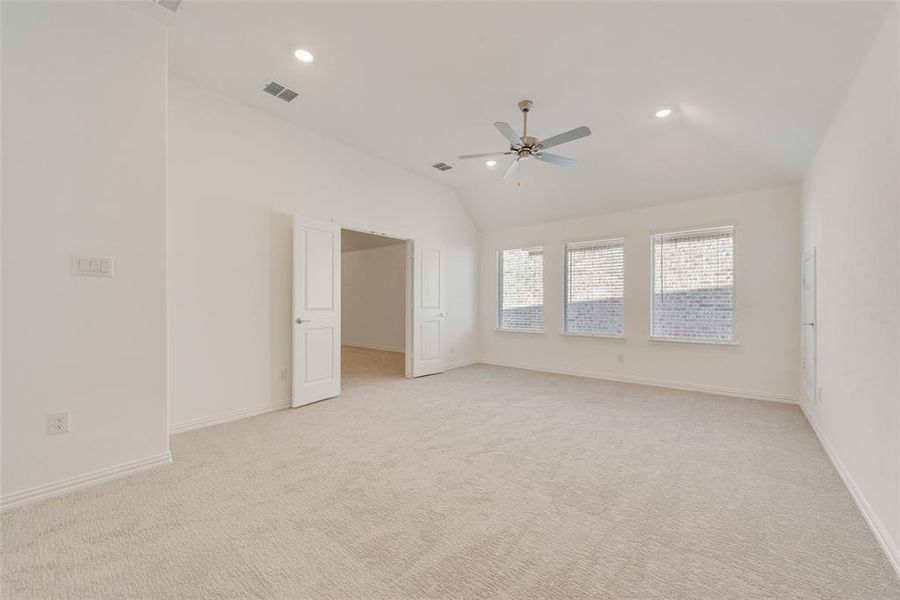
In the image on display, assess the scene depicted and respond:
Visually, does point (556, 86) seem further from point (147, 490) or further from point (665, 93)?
point (147, 490)

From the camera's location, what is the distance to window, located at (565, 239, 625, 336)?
5750mm

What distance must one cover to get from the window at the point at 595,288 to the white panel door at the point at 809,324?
2.01m

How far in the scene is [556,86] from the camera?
11.0ft

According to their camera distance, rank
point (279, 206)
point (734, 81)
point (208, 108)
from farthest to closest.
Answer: point (279, 206), point (208, 108), point (734, 81)

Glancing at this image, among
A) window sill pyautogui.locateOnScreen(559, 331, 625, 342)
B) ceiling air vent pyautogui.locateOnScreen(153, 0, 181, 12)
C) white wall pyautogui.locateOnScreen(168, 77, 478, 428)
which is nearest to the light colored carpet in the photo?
white wall pyautogui.locateOnScreen(168, 77, 478, 428)

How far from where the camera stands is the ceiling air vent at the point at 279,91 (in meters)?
3.48

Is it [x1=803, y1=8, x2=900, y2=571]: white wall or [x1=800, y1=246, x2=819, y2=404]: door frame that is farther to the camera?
[x1=800, y1=246, x2=819, y2=404]: door frame

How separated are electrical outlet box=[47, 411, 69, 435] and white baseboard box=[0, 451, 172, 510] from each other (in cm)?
30

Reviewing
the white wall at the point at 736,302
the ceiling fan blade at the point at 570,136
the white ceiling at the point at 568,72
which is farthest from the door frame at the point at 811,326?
the ceiling fan blade at the point at 570,136

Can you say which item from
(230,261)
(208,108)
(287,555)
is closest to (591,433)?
(287,555)

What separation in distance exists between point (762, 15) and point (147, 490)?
15.6ft

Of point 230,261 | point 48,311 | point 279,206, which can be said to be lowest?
point 48,311

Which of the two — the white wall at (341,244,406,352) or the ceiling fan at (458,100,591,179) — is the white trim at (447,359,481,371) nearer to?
the white wall at (341,244,406,352)

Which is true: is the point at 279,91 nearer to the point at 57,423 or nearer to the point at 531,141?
the point at 531,141
